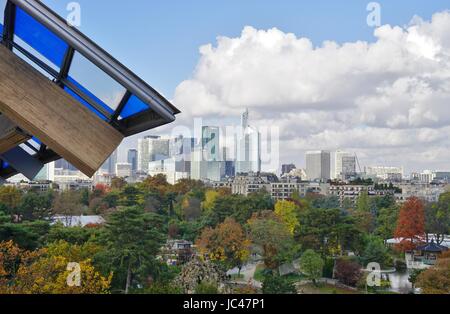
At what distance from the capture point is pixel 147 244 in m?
12.6

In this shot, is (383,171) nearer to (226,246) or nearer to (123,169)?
(123,169)

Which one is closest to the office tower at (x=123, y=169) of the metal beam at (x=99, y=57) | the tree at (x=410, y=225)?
the tree at (x=410, y=225)

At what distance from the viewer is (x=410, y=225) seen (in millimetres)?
16078

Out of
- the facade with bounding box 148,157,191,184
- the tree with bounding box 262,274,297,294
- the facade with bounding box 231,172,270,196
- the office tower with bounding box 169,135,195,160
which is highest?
the office tower with bounding box 169,135,195,160

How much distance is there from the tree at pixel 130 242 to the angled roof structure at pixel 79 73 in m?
10.8

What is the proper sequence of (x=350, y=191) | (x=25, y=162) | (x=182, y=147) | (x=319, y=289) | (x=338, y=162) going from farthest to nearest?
(x=338, y=162) < (x=182, y=147) < (x=350, y=191) < (x=319, y=289) < (x=25, y=162)

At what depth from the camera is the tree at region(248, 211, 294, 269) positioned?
14.1 m

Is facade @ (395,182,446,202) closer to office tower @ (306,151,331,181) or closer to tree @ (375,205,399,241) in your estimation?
tree @ (375,205,399,241)

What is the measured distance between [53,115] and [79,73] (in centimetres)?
13

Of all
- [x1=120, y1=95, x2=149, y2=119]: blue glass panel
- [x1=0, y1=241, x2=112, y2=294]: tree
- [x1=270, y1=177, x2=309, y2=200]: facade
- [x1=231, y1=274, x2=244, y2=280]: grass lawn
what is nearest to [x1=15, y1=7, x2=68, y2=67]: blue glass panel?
[x1=120, y1=95, x2=149, y2=119]: blue glass panel

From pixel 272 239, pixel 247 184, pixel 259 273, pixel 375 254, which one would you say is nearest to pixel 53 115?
pixel 259 273

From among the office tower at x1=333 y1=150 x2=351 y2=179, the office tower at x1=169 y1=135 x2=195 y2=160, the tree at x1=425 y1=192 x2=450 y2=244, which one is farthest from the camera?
the office tower at x1=333 y1=150 x2=351 y2=179

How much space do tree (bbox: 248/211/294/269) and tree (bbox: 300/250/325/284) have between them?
1.86ft

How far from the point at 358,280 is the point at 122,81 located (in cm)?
1294
